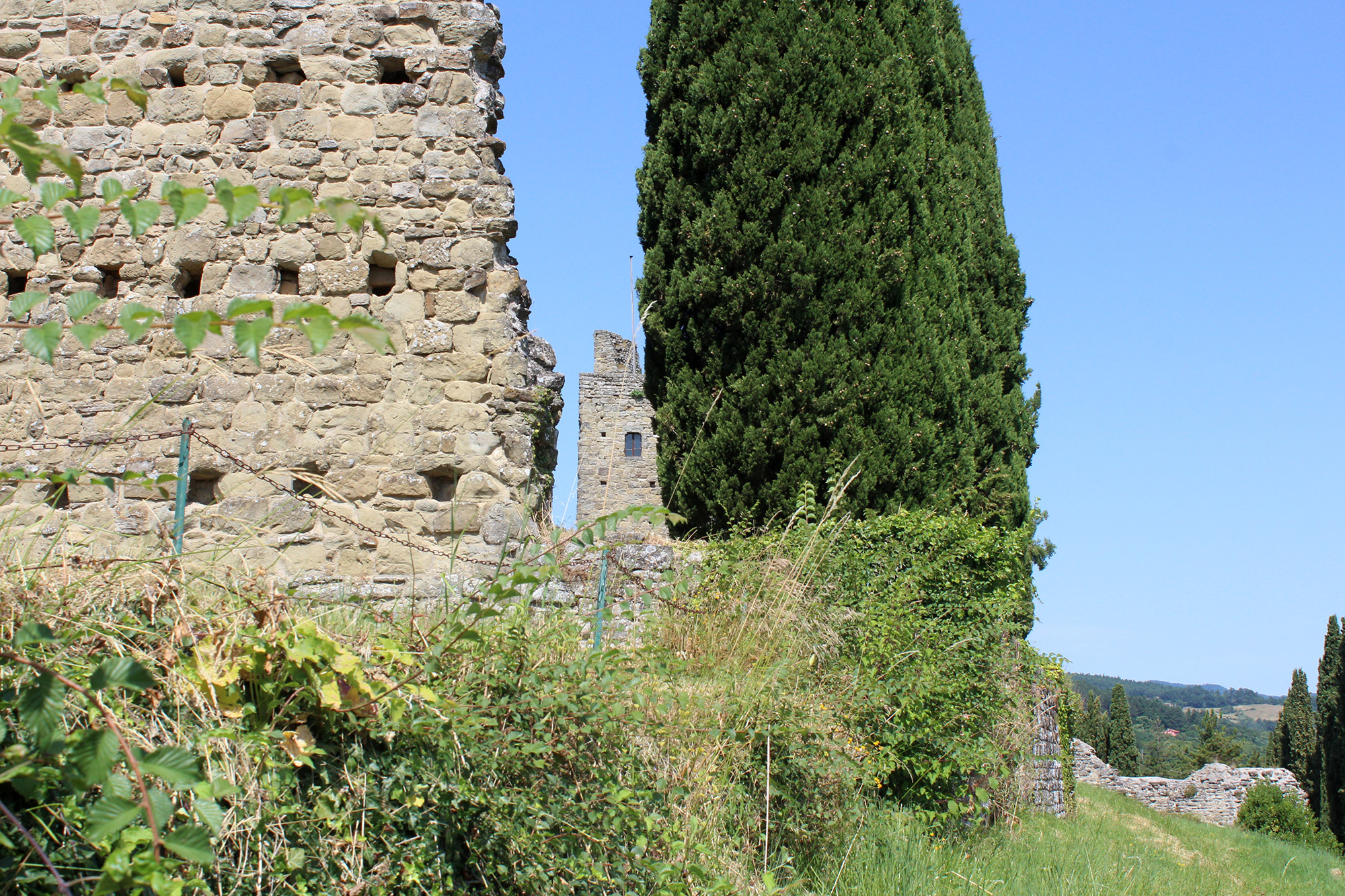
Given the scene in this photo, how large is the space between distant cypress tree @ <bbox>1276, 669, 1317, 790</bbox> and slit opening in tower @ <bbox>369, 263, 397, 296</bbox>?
2885 centimetres

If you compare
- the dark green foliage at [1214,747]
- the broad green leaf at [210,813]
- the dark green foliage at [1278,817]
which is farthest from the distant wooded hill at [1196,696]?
the broad green leaf at [210,813]

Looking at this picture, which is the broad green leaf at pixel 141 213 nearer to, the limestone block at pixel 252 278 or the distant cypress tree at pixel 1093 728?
the limestone block at pixel 252 278

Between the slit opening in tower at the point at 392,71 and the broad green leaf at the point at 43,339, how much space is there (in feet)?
15.8

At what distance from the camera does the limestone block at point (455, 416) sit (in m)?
5.68

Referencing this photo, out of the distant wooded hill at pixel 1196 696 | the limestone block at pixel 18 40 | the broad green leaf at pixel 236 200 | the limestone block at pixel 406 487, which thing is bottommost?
the distant wooded hill at pixel 1196 696

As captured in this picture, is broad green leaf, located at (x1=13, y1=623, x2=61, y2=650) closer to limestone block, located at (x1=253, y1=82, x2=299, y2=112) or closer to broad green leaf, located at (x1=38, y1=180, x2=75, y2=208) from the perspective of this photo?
broad green leaf, located at (x1=38, y1=180, x2=75, y2=208)

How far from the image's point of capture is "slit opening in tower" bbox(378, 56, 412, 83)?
6035 millimetres

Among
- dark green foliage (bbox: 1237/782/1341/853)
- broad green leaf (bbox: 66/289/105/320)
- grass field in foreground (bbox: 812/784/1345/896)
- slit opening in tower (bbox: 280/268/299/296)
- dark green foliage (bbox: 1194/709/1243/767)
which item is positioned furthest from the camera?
dark green foliage (bbox: 1194/709/1243/767)

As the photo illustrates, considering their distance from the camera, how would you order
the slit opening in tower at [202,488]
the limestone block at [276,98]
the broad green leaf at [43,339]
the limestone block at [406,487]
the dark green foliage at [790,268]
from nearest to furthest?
the broad green leaf at [43,339] < the limestone block at [406,487] < the slit opening in tower at [202,488] < the limestone block at [276,98] < the dark green foliage at [790,268]

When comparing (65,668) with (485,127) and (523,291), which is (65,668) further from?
(485,127)

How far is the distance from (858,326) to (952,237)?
1.96 m

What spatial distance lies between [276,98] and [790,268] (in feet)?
12.0

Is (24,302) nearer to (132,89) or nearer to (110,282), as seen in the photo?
(132,89)

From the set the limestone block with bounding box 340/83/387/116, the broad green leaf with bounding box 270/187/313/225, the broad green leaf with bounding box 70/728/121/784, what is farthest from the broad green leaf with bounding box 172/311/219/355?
the limestone block with bounding box 340/83/387/116
